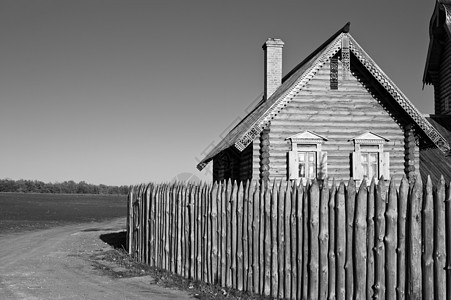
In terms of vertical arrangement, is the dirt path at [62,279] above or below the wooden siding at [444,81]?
below

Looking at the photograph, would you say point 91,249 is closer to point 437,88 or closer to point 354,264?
point 354,264

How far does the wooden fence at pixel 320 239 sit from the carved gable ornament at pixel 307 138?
8.50 m

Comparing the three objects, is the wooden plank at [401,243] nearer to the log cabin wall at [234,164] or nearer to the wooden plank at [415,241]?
the wooden plank at [415,241]

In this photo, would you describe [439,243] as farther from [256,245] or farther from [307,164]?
[307,164]

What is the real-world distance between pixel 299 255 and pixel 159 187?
222 inches

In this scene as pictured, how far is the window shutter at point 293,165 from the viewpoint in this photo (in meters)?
19.1

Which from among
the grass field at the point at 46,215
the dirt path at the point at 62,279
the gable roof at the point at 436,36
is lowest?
the grass field at the point at 46,215

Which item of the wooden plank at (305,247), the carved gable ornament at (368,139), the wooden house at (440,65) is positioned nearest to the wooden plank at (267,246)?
the wooden plank at (305,247)

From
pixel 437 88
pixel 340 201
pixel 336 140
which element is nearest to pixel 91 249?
pixel 336 140

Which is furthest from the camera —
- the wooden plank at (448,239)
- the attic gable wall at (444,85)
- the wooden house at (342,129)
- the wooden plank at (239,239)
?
the attic gable wall at (444,85)

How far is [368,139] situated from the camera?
19.8 metres

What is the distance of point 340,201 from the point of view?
8.30 metres

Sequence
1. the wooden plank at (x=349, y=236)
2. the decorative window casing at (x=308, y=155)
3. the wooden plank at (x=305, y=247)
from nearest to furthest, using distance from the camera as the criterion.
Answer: the wooden plank at (x=349, y=236) < the wooden plank at (x=305, y=247) < the decorative window casing at (x=308, y=155)

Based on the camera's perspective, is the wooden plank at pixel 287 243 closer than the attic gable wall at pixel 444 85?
Yes
